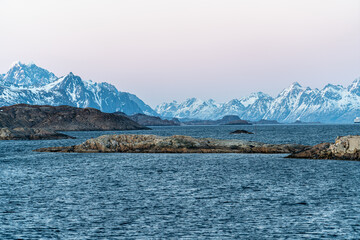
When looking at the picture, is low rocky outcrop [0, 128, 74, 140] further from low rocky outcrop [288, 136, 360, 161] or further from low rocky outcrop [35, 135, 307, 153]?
low rocky outcrop [288, 136, 360, 161]

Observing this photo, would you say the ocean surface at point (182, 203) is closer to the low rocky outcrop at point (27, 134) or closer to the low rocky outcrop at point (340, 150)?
the low rocky outcrop at point (340, 150)

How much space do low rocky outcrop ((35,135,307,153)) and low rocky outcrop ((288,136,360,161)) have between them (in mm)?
13791

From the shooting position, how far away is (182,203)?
36781 millimetres

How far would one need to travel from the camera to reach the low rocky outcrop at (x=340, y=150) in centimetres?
7194

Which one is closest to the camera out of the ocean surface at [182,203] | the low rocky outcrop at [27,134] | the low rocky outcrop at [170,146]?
the ocean surface at [182,203]

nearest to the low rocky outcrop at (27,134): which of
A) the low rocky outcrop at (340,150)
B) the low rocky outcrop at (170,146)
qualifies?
the low rocky outcrop at (170,146)

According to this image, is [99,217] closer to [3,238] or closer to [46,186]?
[3,238]

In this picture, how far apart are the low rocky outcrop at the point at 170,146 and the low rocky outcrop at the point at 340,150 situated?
45.2ft

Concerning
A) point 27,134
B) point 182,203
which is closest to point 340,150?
point 182,203

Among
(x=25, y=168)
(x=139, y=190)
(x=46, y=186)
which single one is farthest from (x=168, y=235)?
(x=25, y=168)

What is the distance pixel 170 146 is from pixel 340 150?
39215 mm

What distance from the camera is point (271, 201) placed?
122 feet

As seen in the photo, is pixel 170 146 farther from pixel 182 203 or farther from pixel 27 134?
pixel 27 134

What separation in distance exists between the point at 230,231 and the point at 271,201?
1113cm
